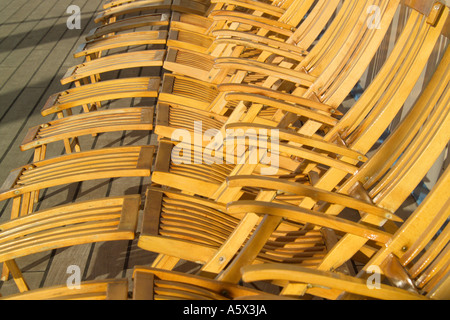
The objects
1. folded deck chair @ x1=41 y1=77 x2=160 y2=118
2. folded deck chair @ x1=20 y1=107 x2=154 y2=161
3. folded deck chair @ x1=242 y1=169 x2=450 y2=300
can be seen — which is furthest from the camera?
folded deck chair @ x1=41 y1=77 x2=160 y2=118

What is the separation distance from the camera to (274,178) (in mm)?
1697

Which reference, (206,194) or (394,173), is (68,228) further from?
(394,173)

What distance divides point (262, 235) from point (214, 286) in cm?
21

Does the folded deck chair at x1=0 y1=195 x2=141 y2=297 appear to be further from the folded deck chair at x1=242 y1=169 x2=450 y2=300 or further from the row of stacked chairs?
the folded deck chair at x1=242 y1=169 x2=450 y2=300

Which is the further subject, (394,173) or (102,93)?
(102,93)

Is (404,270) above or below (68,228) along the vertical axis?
below

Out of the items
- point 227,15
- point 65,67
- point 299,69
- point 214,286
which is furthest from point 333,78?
point 65,67

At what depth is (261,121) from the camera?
2.66 m

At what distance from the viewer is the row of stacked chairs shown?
158 centimetres

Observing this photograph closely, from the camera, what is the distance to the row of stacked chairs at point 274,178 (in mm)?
1577

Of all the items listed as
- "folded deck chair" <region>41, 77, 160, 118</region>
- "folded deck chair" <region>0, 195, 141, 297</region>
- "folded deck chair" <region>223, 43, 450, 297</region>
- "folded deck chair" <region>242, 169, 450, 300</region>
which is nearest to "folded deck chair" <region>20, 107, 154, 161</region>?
"folded deck chair" <region>41, 77, 160, 118</region>

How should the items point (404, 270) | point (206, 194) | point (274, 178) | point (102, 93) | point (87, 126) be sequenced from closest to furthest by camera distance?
point (404, 270), point (274, 178), point (206, 194), point (87, 126), point (102, 93)

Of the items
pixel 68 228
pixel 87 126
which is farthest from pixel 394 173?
pixel 87 126

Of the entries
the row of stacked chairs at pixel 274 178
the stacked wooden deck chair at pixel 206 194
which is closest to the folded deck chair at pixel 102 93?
the row of stacked chairs at pixel 274 178
